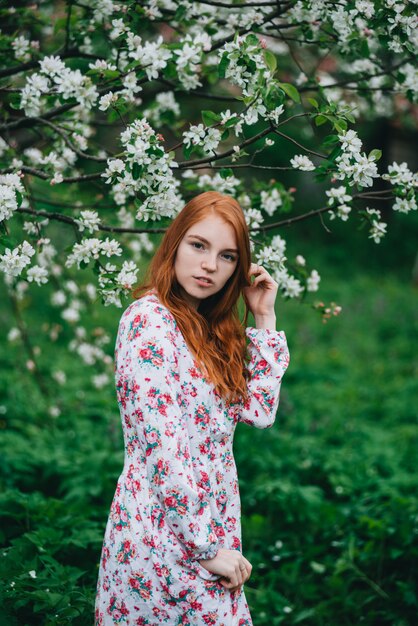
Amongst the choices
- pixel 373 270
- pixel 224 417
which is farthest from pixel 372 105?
pixel 373 270

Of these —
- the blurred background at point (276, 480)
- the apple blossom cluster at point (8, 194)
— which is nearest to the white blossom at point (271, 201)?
the blurred background at point (276, 480)

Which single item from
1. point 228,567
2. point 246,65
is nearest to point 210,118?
point 246,65

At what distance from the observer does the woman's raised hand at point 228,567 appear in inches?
78.4

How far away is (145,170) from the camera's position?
2.33 meters

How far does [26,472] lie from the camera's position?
4035mm

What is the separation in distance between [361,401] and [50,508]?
3.78 m

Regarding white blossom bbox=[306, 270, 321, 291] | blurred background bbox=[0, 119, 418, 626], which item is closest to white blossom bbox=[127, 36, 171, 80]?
white blossom bbox=[306, 270, 321, 291]

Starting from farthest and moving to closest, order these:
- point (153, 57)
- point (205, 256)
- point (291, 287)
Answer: point (291, 287) < point (153, 57) < point (205, 256)

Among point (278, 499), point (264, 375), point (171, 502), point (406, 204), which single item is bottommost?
point (278, 499)

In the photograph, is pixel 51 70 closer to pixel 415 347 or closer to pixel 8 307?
pixel 8 307

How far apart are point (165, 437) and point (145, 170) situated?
98 cm

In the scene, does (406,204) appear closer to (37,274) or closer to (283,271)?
(283,271)

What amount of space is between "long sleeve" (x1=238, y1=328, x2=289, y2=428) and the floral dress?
9 cm

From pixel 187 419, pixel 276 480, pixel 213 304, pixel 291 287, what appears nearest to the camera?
pixel 187 419
